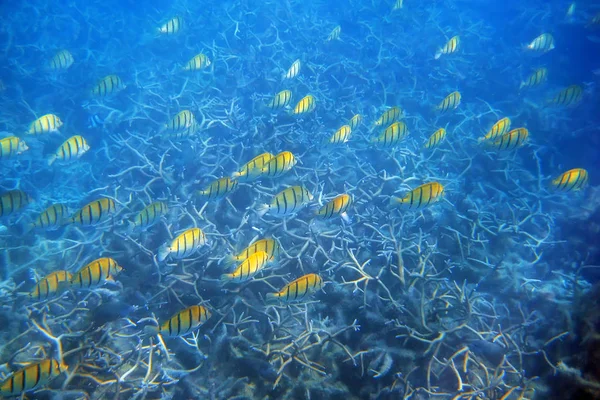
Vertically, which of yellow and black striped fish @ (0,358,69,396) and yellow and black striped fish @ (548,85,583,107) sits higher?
yellow and black striped fish @ (548,85,583,107)

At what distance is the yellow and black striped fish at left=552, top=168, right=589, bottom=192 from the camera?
411cm

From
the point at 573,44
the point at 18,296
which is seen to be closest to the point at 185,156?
the point at 18,296

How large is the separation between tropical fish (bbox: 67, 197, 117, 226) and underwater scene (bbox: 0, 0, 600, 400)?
Answer: 0.02 metres

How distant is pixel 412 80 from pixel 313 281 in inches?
332

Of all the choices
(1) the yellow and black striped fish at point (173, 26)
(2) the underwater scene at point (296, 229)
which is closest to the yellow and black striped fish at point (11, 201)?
(2) the underwater scene at point (296, 229)

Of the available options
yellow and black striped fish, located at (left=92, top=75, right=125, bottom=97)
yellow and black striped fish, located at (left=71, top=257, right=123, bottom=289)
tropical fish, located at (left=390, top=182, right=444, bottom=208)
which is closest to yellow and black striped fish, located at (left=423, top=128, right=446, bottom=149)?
tropical fish, located at (left=390, top=182, right=444, bottom=208)

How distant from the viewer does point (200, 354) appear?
3.37 meters

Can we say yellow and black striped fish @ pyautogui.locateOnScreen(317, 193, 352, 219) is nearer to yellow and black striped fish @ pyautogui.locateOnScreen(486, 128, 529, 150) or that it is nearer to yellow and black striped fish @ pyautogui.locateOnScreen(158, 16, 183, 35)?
yellow and black striped fish @ pyautogui.locateOnScreen(486, 128, 529, 150)

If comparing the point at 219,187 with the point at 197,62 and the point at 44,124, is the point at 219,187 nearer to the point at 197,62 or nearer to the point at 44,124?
the point at 44,124

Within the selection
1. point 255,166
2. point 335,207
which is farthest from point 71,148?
point 335,207

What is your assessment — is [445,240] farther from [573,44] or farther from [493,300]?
[573,44]

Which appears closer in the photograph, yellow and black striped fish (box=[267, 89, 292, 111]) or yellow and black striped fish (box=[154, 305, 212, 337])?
yellow and black striped fish (box=[154, 305, 212, 337])

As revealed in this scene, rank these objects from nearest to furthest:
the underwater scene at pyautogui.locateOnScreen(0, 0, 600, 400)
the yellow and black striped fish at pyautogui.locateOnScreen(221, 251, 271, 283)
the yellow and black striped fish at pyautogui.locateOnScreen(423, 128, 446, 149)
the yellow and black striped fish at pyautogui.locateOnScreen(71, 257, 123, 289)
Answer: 1. the yellow and black striped fish at pyautogui.locateOnScreen(221, 251, 271, 283)
2. the yellow and black striped fish at pyautogui.locateOnScreen(71, 257, 123, 289)
3. the underwater scene at pyautogui.locateOnScreen(0, 0, 600, 400)
4. the yellow and black striped fish at pyautogui.locateOnScreen(423, 128, 446, 149)

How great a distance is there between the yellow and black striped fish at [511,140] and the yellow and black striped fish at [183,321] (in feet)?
14.7
